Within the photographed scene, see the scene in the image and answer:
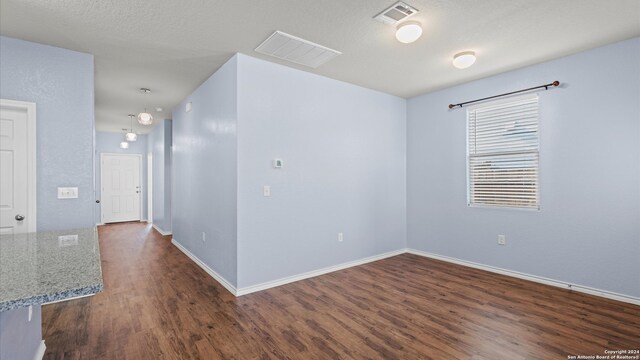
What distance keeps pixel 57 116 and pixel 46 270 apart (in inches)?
105

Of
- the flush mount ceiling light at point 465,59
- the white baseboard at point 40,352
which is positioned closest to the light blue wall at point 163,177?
the white baseboard at point 40,352

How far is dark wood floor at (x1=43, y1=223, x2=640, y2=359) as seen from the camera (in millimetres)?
2215

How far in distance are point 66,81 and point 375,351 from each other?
13.1 ft

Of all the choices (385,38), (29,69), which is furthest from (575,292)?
(29,69)

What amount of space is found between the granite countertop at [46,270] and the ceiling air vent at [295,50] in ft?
7.57

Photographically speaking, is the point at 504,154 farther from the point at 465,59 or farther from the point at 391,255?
the point at 391,255

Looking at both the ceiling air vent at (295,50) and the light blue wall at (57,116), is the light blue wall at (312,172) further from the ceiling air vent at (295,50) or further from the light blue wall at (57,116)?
the light blue wall at (57,116)

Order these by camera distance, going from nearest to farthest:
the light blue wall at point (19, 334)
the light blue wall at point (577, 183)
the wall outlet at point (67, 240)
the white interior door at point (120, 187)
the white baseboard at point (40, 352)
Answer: the light blue wall at point (19, 334) < the wall outlet at point (67, 240) < the white baseboard at point (40, 352) < the light blue wall at point (577, 183) < the white interior door at point (120, 187)

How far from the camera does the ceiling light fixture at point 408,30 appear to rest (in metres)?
2.52

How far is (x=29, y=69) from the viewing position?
292 centimetres

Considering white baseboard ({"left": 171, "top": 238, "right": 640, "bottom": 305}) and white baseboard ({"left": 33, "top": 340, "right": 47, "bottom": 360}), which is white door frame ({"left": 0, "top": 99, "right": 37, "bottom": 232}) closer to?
white baseboard ({"left": 33, "top": 340, "right": 47, "bottom": 360})

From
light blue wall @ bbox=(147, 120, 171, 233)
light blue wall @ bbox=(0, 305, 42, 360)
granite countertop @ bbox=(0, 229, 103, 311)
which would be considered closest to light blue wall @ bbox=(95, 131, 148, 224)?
light blue wall @ bbox=(147, 120, 171, 233)

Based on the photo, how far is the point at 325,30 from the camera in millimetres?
2732

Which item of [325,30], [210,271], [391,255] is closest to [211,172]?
[210,271]
